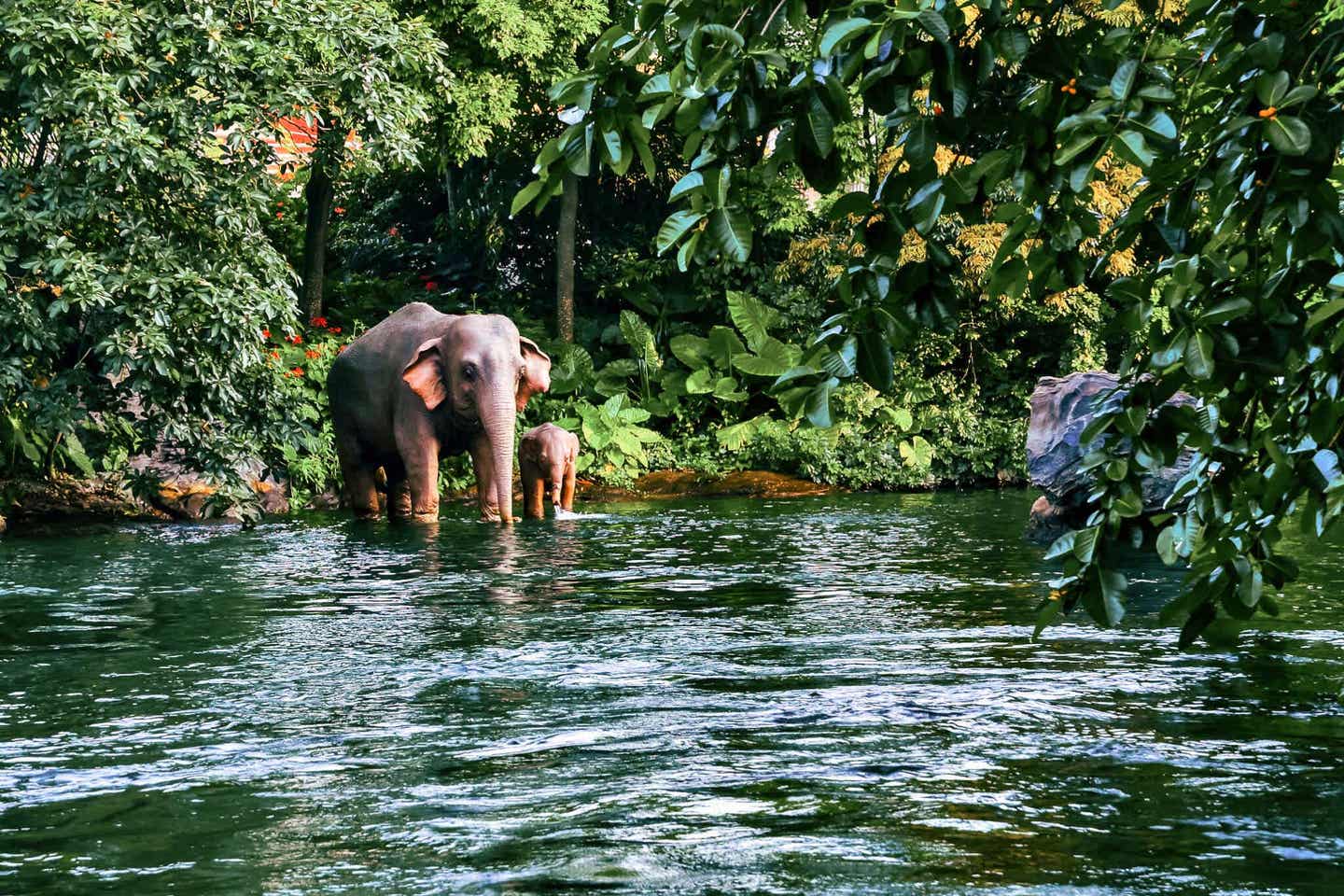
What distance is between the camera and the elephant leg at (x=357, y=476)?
21156 millimetres

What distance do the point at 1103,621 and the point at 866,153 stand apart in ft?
80.9

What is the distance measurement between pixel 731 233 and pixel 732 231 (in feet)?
0.04

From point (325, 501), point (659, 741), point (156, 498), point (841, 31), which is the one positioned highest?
point (841, 31)

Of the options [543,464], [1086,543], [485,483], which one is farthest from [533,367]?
[1086,543]

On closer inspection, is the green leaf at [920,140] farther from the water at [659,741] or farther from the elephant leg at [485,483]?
the elephant leg at [485,483]

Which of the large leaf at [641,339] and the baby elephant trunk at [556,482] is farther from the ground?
the large leaf at [641,339]

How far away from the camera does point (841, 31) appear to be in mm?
3215

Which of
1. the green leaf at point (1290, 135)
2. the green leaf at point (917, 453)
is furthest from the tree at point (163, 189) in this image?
the green leaf at point (1290, 135)

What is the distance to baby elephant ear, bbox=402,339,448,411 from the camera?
19031mm

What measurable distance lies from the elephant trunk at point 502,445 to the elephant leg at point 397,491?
233cm

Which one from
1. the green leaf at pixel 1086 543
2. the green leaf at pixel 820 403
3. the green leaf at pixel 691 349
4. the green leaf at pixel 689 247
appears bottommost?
the green leaf at pixel 1086 543

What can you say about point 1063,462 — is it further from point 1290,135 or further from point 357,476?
point 1290,135

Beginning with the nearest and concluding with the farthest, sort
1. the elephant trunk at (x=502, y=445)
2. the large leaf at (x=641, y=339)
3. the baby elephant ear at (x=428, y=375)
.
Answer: the elephant trunk at (x=502, y=445) → the baby elephant ear at (x=428, y=375) → the large leaf at (x=641, y=339)

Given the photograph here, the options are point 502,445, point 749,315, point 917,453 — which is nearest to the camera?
point 502,445
